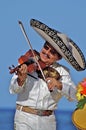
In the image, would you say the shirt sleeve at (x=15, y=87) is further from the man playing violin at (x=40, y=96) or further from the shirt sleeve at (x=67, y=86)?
the shirt sleeve at (x=67, y=86)

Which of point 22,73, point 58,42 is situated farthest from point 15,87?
point 58,42

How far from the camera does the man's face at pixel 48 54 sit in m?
1.67

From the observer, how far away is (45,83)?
1.69 m

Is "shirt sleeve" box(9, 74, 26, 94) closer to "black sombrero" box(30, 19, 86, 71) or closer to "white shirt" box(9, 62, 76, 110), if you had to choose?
"white shirt" box(9, 62, 76, 110)

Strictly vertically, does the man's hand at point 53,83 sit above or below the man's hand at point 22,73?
below

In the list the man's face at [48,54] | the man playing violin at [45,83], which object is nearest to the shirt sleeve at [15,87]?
the man playing violin at [45,83]

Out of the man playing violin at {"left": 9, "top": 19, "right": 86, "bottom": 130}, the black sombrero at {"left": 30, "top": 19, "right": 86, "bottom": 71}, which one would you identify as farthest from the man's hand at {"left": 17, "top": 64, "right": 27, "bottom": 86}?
the black sombrero at {"left": 30, "top": 19, "right": 86, "bottom": 71}

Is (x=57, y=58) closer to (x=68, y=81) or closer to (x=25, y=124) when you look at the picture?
(x=68, y=81)

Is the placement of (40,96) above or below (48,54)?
below

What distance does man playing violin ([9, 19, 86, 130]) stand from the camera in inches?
63.5

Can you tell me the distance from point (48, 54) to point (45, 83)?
0.31 ft

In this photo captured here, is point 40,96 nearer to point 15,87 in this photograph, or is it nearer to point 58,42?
point 15,87

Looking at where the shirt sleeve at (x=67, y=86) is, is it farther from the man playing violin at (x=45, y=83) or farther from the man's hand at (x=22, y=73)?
the man's hand at (x=22, y=73)

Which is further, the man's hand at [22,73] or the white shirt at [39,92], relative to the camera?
the white shirt at [39,92]
